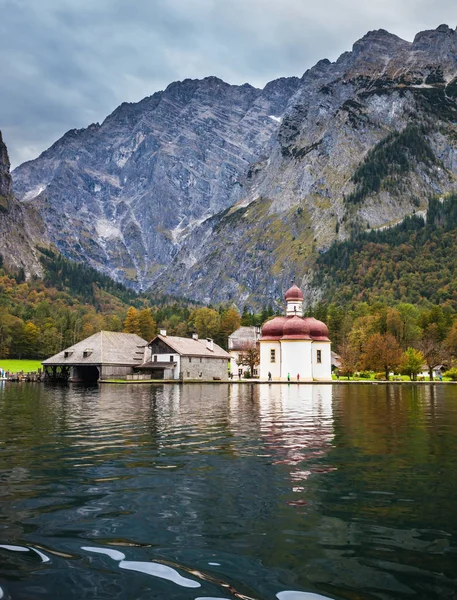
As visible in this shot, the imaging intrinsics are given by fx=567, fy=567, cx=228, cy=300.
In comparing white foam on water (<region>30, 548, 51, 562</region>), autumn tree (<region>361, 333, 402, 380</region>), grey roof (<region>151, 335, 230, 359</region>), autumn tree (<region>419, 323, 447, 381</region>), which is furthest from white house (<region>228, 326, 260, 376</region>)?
white foam on water (<region>30, 548, 51, 562</region>)

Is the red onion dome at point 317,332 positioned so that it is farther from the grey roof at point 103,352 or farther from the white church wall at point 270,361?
the grey roof at point 103,352

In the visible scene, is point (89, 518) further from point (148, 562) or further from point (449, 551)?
point (449, 551)

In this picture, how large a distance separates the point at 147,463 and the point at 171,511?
18.8ft

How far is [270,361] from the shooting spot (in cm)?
10375

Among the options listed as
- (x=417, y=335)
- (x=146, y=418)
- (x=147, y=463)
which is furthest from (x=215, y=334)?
(x=147, y=463)

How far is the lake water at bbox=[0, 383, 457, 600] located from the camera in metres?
8.59

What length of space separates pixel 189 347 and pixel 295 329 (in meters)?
20.4

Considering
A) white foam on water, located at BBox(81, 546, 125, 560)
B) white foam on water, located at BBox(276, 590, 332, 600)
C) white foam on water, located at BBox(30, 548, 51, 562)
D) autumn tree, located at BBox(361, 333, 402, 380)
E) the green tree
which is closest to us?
white foam on water, located at BBox(276, 590, 332, 600)

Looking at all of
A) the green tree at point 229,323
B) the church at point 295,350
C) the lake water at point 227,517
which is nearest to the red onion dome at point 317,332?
the church at point 295,350

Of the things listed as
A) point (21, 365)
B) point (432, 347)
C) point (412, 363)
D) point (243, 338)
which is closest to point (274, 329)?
point (412, 363)

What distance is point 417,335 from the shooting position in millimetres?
131625

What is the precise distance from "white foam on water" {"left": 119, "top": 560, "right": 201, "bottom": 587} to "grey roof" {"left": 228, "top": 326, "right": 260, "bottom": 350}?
132 m

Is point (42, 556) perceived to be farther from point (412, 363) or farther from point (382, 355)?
point (382, 355)

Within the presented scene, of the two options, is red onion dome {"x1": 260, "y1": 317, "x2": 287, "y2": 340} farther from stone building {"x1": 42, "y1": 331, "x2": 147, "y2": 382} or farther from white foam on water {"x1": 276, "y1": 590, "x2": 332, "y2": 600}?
white foam on water {"x1": 276, "y1": 590, "x2": 332, "y2": 600}
